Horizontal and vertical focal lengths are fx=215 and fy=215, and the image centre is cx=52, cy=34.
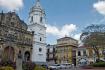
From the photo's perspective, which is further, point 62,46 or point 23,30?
point 62,46

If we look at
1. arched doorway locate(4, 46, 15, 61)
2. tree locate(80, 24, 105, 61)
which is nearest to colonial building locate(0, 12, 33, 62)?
arched doorway locate(4, 46, 15, 61)

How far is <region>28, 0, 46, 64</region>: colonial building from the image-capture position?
63.5 meters

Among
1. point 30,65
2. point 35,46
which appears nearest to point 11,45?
point 35,46

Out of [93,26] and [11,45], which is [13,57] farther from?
[93,26]

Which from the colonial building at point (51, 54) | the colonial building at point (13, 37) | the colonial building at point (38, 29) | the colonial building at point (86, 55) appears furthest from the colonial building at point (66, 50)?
the colonial building at point (13, 37)

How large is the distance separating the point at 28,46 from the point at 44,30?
860 cm

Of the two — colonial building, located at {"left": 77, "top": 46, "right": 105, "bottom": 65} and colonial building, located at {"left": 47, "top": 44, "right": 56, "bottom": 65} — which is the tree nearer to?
colonial building, located at {"left": 77, "top": 46, "right": 105, "bottom": 65}

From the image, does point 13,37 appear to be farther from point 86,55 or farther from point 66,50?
point 66,50

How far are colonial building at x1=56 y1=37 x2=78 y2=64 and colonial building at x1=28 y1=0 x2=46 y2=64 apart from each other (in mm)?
22742

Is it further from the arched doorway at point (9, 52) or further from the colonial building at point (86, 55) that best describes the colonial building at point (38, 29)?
the colonial building at point (86, 55)

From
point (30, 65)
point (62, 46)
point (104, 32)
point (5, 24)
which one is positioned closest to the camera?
point (30, 65)

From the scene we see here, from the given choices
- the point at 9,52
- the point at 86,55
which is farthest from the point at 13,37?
the point at 86,55

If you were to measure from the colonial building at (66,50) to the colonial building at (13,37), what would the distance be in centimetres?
2782

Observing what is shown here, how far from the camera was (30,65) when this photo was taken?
24.7 meters
